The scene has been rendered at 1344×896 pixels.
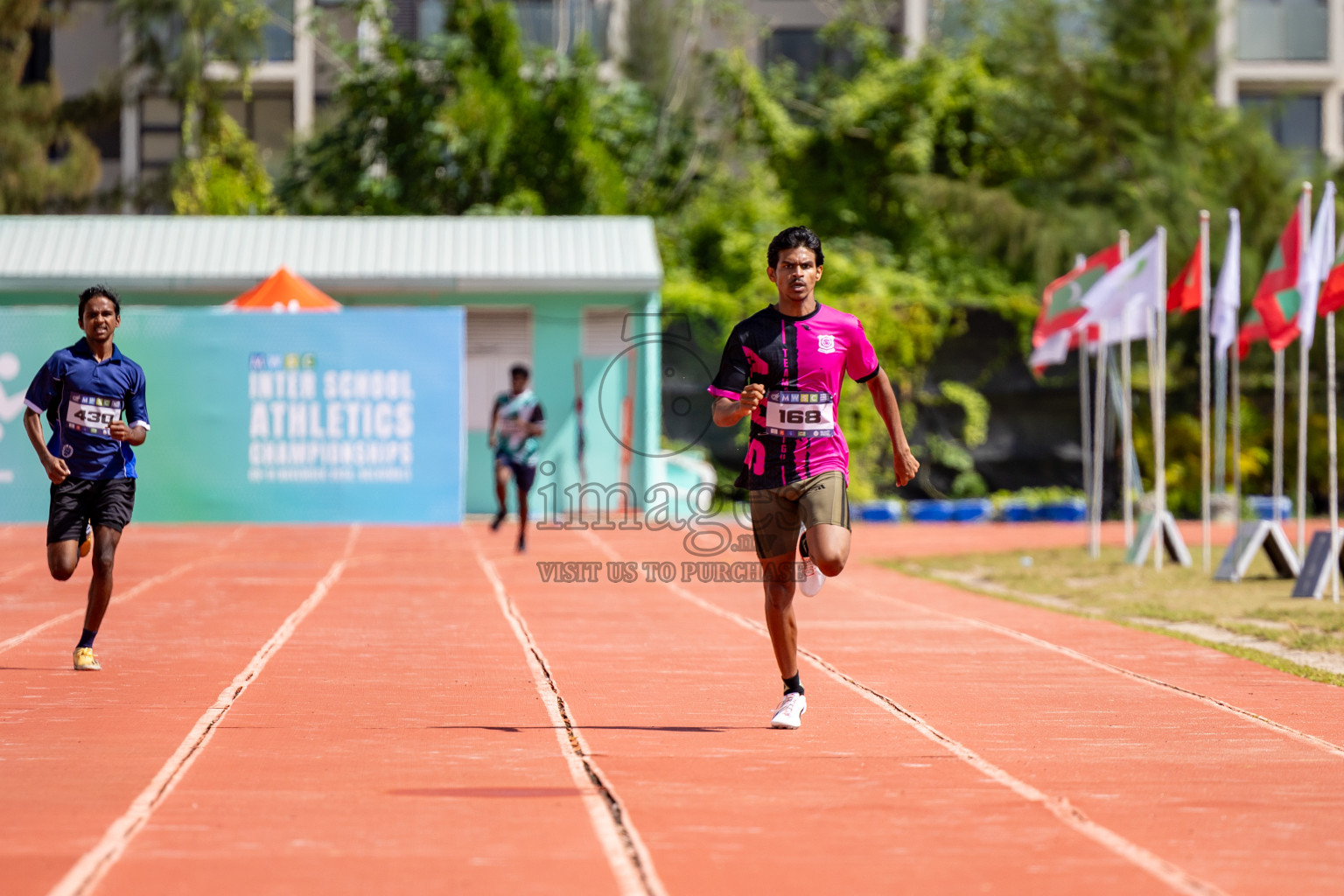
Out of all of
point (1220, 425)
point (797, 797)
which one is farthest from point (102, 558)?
point (1220, 425)

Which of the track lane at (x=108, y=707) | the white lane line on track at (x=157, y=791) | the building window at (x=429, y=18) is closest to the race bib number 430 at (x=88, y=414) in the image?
the track lane at (x=108, y=707)

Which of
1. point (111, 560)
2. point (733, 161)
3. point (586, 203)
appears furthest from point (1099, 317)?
point (733, 161)

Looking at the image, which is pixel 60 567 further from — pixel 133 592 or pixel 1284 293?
pixel 1284 293

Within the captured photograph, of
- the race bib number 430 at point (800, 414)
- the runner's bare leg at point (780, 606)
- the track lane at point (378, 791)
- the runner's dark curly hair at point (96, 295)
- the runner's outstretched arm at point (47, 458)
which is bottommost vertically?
the track lane at point (378, 791)

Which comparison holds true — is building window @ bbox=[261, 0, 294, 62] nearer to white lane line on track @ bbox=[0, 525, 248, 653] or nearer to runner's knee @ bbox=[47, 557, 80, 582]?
white lane line on track @ bbox=[0, 525, 248, 653]

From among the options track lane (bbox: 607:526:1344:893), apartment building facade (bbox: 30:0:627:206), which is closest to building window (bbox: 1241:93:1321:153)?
apartment building facade (bbox: 30:0:627:206)

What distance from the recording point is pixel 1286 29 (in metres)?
38.8

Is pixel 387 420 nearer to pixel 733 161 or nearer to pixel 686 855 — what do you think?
pixel 686 855

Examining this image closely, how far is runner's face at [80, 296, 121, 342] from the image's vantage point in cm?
877

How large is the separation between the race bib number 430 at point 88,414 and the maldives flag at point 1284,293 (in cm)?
1002

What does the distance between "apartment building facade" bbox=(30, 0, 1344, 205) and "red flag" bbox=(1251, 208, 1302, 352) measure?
2317 centimetres

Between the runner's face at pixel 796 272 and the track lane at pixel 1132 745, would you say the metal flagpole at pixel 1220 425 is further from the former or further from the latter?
the runner's face at pixel 796 272

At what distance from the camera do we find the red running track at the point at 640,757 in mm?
4793

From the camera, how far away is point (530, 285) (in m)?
24.2
